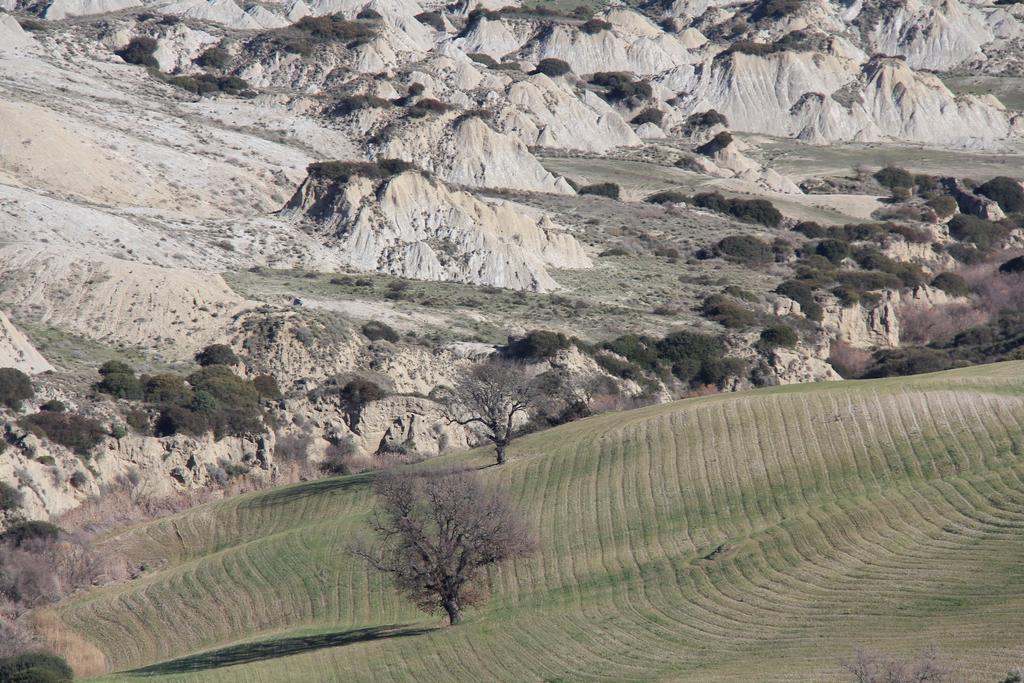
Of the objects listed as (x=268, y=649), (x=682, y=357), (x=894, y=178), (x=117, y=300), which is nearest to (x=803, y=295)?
(x=682, y=357)

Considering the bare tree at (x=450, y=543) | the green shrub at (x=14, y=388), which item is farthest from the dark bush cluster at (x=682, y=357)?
the bare tree at (x=450, y=543)

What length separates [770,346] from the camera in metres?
99.8

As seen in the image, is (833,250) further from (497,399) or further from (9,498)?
(9,498)

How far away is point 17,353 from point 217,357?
1111 centimetres

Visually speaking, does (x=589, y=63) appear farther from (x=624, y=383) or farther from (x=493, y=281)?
(x=624, y=383)

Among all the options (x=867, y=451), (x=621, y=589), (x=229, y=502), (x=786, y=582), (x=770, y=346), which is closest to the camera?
(x=786, y=582)

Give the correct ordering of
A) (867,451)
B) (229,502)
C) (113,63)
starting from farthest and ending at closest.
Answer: (113,63) → (229,502) → (867,451)

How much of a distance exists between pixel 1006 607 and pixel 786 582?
7.83 meters

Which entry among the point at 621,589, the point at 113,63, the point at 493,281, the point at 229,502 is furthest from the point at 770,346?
the point at 113,63

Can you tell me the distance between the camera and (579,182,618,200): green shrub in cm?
14225

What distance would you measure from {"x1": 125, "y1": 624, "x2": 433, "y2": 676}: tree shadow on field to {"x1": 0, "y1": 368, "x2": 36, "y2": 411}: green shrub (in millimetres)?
23727

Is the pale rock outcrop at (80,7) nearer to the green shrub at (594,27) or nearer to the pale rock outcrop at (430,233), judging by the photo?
the green shrub at (594,27)

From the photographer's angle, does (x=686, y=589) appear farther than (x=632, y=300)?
No

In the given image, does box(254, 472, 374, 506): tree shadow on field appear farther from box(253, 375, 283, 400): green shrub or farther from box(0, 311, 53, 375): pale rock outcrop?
box(0, 311, 53, 375): pale rock outcrop
